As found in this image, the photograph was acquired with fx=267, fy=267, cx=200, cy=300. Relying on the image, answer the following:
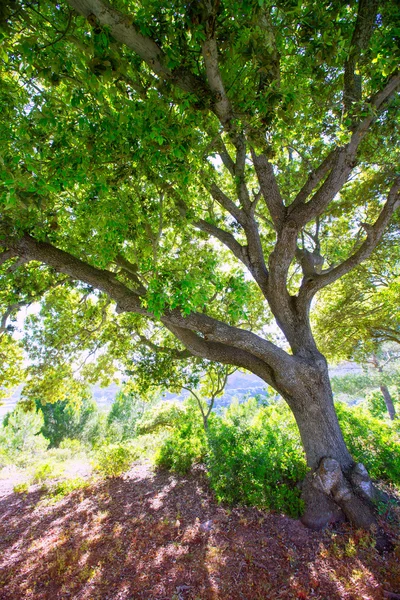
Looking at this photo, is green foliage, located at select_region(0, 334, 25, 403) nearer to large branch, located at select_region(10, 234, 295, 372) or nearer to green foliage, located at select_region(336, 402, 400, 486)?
large branch, located at select_region(10, 234, 295, 372)

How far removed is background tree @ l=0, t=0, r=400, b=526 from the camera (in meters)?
2.79

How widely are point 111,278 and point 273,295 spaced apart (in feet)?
10.6

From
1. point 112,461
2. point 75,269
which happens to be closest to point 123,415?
point 112,461

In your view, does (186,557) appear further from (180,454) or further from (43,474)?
(43,474)

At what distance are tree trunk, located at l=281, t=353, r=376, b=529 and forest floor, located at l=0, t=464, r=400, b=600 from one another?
28cm

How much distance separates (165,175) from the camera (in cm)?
409

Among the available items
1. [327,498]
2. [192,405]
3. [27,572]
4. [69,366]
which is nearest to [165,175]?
[327,498]

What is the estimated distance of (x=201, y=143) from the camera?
453cm

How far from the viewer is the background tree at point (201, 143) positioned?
9.16 ft

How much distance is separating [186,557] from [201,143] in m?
6.48

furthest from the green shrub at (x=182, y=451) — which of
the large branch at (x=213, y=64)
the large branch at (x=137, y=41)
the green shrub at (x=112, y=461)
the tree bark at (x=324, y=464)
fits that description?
the large branch at (x=137, y=41)

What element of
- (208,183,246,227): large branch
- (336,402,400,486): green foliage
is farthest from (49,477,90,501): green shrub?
(208,183,246,227): large branch

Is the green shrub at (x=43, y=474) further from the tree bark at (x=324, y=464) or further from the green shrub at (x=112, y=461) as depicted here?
the tree bark at (x=324, y=464)

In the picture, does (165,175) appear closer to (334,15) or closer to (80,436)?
(334,15)
